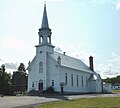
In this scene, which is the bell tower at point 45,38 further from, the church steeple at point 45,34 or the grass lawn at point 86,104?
the grass lawn at point 86,104

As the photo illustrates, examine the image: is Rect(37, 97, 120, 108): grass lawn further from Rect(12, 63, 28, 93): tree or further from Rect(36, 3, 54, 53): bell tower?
Rect(12, 63, 28, 93): tree

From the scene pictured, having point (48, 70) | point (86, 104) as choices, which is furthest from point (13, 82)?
point (86, 104)

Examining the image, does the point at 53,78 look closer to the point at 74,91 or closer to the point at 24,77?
the point at 74,91

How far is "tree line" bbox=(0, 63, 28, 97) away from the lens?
59812mm

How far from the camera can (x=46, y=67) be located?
55.0 metres

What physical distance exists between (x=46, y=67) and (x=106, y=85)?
2848 centimetres

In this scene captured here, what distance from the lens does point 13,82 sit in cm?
7812

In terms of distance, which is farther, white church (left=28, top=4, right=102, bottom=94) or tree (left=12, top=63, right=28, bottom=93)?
tree (left=12, top=63, right=28, bottom=93)

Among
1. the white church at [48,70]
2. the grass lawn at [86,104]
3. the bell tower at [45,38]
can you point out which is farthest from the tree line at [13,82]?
the grass lawn at [86,104]

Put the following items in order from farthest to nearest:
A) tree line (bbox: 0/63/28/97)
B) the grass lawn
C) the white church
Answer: tree line (bbox: 0/63/28/97), the white church, the grass lawn

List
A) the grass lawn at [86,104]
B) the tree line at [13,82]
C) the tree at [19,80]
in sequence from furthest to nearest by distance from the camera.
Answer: the tree at [19,80], the tree line at [13,82], the grass lawn at [86,104]

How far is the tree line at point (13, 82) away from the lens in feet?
196

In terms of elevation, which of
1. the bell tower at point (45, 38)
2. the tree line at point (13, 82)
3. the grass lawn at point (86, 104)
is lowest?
the grass lawn at point (86, 104)

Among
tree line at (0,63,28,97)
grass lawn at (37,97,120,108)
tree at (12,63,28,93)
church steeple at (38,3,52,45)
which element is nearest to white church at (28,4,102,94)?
church steeple at (38,3,52,45)
